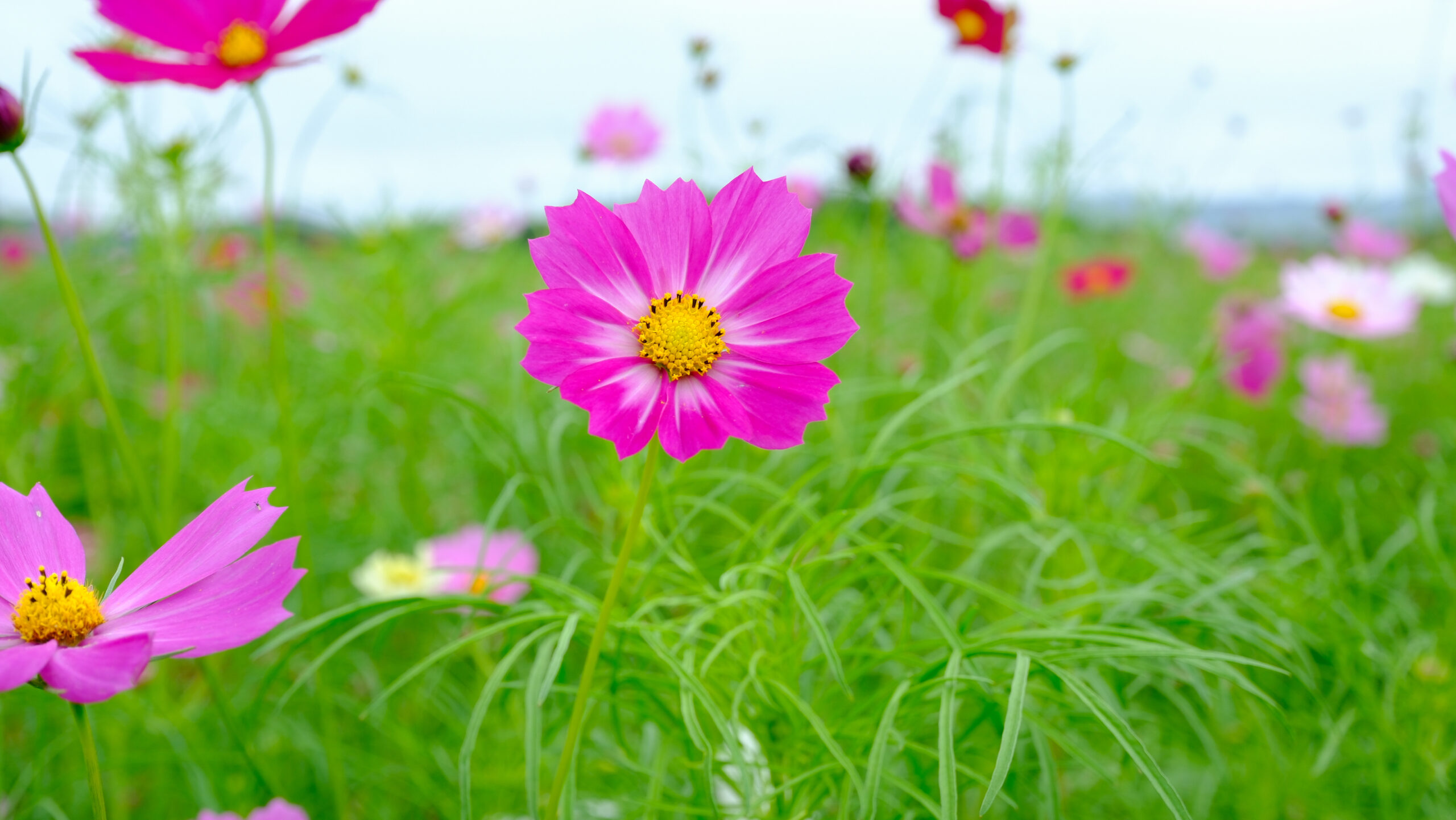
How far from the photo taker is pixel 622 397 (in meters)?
0.41

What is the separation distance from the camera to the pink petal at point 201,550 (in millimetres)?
389

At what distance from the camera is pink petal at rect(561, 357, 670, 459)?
0.39 meters

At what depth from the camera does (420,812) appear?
93cm

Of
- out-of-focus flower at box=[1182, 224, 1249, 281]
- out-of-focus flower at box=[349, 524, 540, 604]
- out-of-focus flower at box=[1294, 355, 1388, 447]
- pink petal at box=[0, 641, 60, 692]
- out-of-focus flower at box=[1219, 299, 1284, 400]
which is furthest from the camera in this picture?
out-of-focus flower at box=[1182, 224, 1249, 281]

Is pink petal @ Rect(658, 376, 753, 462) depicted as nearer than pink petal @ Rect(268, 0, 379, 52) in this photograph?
Yes

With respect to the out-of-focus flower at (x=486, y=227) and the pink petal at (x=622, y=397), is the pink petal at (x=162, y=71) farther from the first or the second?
the out-of-focus flower at (x=486, y=227)

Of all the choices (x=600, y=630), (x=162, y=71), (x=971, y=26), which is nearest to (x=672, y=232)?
(x=600, y=630)

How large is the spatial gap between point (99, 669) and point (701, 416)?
24 centimetres

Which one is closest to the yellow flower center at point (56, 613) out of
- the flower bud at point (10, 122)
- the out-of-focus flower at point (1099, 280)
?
the flower bud at point (10, 122)

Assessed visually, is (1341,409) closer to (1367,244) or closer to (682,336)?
(1367,244)

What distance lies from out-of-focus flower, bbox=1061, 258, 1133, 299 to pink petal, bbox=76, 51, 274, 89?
204cm

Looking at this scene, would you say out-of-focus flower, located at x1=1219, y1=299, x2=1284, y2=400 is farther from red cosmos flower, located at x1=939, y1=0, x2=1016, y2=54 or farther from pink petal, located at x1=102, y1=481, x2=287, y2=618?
pink petal, located at x1=102, y1=481, x2=287, y2=618

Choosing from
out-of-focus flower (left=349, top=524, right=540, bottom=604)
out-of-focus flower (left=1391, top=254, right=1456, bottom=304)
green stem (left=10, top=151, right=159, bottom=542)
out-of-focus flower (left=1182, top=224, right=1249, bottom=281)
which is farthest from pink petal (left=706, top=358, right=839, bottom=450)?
out-of-focus flower (left=1182, top=224, right=1249, bottom=281)

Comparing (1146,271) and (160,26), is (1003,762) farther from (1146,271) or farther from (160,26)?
(1146,271)
